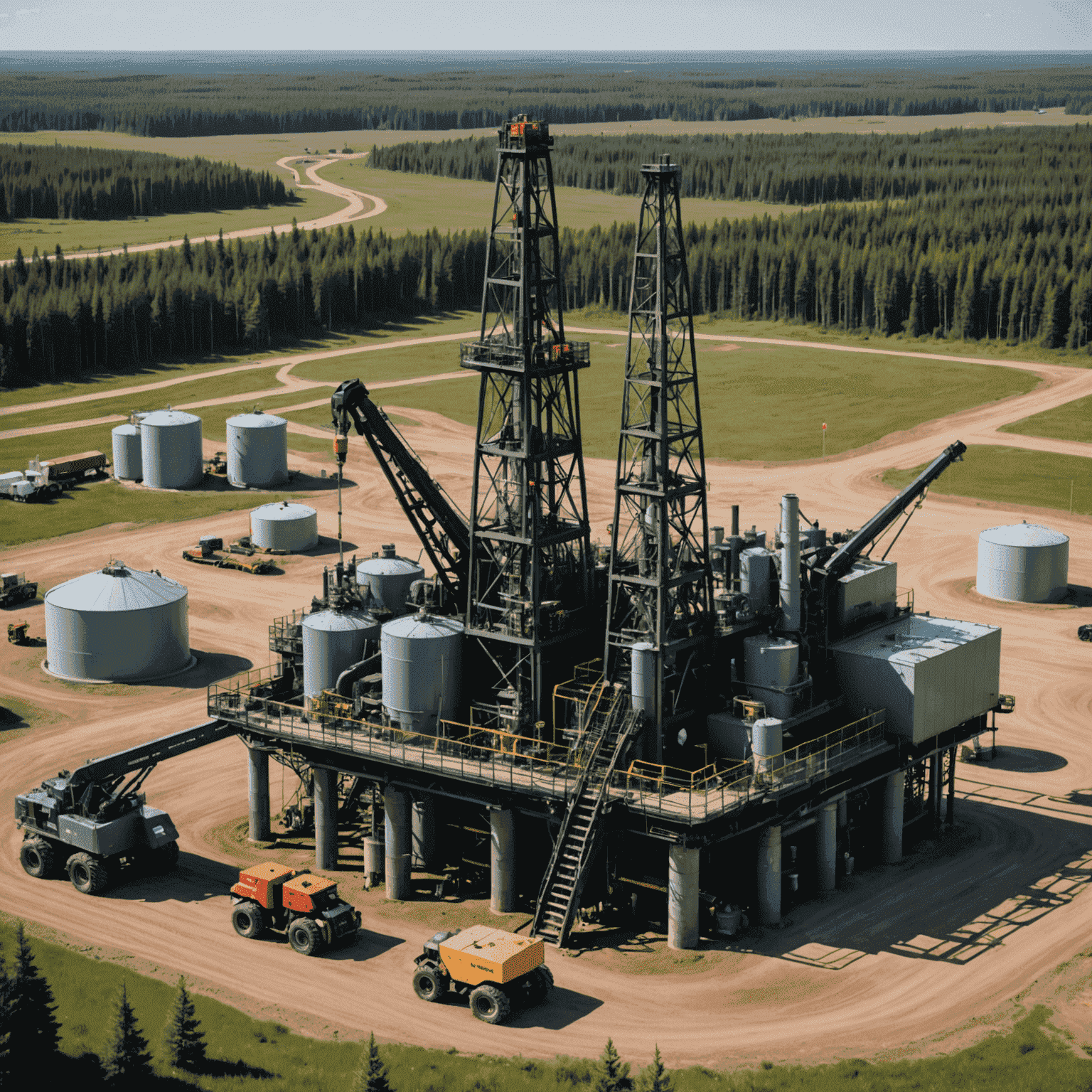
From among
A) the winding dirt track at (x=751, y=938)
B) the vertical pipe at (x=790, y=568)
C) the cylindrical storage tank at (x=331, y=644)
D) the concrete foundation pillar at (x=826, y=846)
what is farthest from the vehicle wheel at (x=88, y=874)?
the vertical pipe at (x=790, y=568)

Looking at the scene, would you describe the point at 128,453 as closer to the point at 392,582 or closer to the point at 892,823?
the point at 392,582

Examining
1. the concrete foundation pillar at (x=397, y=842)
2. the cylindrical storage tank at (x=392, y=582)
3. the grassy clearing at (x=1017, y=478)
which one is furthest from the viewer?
the grassy clearing at (x=1017, y=478)

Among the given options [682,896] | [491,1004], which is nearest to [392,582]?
[682,896]

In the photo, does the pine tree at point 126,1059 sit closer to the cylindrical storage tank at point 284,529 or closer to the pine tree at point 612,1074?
the pine tree at point 612,1074

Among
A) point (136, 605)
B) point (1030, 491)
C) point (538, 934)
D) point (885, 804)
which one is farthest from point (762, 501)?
point (538, 934)

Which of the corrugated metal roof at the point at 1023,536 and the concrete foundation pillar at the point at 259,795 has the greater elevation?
the corrugated metal roof at the point at 1023,536

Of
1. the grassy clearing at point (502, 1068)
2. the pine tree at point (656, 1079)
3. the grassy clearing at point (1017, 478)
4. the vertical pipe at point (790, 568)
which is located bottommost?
the grassy clearing at point (502, 1068)
